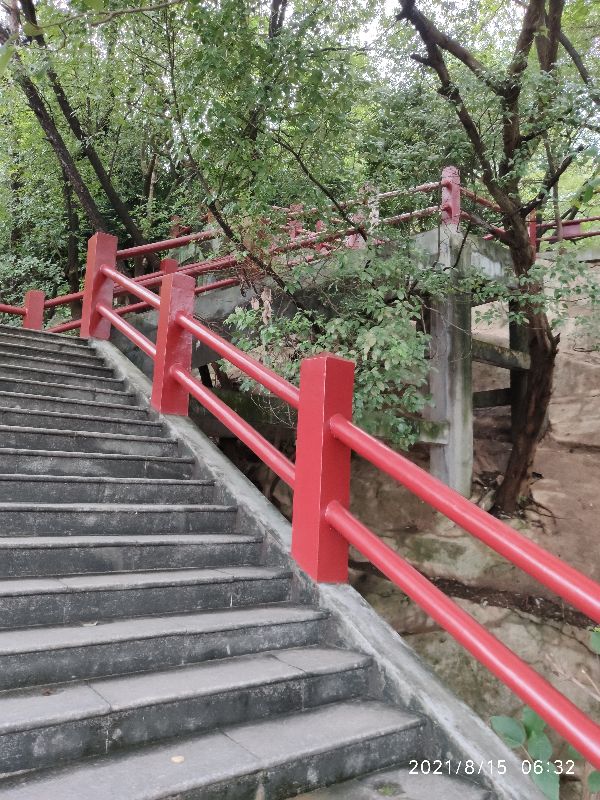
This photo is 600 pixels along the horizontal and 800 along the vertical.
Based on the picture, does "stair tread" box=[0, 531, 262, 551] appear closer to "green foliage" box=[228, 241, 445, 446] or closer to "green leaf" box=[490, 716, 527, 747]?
"green leaf" box=[490, 716, 527, 747]

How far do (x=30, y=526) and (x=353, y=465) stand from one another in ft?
15.5

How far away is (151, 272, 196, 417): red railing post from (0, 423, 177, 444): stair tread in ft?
1.14

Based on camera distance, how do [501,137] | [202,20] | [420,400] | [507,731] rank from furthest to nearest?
[501,137] → [420,400] → [202,20] → [507,731]

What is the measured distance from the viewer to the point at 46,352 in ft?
17.1

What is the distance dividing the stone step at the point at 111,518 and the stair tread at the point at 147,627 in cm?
67

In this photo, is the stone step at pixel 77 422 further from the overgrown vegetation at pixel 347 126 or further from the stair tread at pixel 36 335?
the stair tread at pixel 36 335

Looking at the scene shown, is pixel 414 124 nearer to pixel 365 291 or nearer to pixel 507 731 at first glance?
pixel 365 291

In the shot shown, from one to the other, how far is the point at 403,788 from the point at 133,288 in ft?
13.4

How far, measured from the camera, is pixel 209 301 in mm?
6801

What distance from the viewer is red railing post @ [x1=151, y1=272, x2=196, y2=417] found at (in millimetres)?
4301

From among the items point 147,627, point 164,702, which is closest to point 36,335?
point 147,627

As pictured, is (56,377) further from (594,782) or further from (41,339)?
(594,782)

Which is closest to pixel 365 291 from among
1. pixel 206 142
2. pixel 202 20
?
pixel 206 142

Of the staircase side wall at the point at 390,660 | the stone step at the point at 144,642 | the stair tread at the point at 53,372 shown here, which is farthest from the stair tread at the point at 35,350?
the stone step at the point at 144,642
